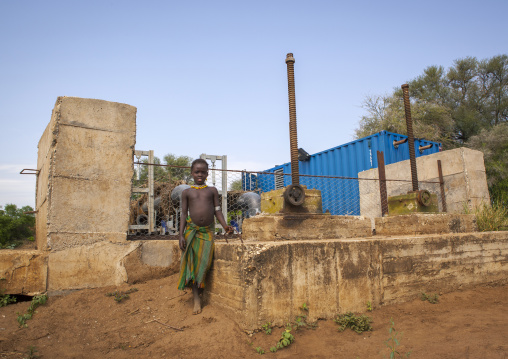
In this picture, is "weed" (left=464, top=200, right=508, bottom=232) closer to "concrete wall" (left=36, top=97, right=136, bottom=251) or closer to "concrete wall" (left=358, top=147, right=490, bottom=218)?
"concrete wall" (left=358, top=147, right=490, bottom=218)

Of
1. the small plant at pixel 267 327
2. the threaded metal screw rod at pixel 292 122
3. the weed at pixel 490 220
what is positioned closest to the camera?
the small plant at pixel 267 327

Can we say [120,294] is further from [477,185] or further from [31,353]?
[477,185]

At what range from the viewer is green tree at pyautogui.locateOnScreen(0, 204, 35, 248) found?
19.9 feet

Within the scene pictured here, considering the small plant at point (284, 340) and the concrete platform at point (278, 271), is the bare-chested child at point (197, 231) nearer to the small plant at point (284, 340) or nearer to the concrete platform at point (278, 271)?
the concrete platform at point (278, 271)

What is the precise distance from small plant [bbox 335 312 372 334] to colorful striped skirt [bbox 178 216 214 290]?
1.35 metres

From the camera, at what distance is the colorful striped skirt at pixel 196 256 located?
330 centimetres

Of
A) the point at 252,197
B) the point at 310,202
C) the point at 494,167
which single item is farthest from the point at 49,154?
the point at 494,167

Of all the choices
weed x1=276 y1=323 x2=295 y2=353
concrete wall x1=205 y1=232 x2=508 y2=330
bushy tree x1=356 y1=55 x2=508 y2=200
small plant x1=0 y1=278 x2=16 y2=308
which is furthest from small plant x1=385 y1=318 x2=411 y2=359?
bushy tree x1=356 y1=55 x2=508 y2=200

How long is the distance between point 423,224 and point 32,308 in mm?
4743

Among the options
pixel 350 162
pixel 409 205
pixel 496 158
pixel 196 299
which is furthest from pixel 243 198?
pixel 496 158

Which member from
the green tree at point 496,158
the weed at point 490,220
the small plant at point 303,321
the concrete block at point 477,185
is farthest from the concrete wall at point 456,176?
the small plant at point 303,321

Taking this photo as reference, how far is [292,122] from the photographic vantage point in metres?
3.90

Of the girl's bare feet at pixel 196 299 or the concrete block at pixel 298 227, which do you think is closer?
the girl's bare feet at pixel 196 299

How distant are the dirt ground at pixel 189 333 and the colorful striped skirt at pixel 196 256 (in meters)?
0.30
